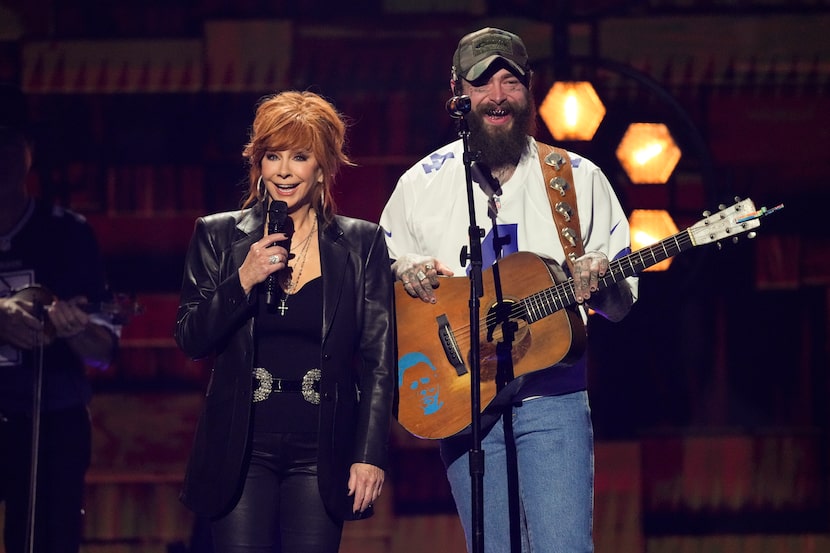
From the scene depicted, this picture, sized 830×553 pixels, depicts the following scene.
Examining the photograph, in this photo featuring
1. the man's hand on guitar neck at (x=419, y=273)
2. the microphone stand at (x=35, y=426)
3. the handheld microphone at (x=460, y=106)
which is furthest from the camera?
the microphone stand at (x=35, y=426)

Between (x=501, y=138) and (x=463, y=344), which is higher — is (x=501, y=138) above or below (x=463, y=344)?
above

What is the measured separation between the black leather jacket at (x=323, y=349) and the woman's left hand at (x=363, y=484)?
17 mm

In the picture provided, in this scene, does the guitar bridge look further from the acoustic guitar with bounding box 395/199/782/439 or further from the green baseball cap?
the green baseball cap

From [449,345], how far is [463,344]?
5 cm

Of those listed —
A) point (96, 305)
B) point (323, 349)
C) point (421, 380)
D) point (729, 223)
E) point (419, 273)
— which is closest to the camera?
point (323, 349)

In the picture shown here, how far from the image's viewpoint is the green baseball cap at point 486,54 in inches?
131

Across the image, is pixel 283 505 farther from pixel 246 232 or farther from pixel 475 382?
pixel 246 232

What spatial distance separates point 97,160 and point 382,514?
90.4 inches

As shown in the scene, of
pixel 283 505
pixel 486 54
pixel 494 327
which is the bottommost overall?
pixel 283 505

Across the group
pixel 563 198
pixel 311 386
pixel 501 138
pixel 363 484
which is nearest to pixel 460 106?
pixel 501 138

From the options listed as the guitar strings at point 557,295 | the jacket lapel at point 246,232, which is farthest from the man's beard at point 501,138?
the jacket lapel at point 246,232

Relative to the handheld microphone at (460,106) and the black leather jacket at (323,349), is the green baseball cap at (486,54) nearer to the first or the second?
the handheld microphone at (460,106)

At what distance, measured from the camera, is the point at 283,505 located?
2.80 m

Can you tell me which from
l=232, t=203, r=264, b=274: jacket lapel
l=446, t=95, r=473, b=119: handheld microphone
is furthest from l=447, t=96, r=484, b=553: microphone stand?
l=232, t=203, r=264, b=274: jacket lapel
